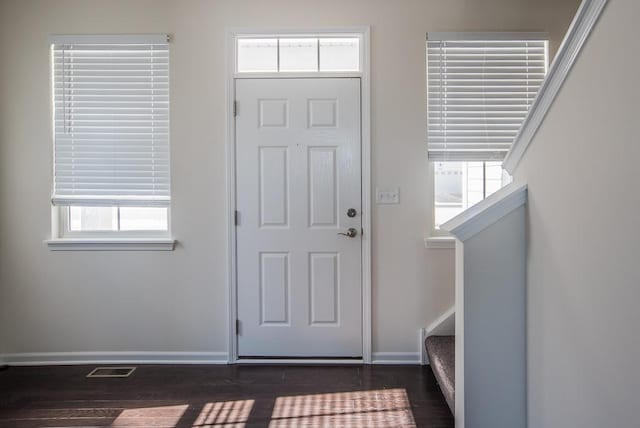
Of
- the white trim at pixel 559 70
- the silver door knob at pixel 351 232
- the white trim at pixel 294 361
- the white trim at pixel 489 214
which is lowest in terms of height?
the white trim at pixel 294 361

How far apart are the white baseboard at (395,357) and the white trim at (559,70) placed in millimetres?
1551

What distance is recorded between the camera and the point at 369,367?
282 cm

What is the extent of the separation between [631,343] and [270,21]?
105 inches

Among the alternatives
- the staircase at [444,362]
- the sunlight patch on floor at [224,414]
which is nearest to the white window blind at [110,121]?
the sunlight patch on floor at [224,414]

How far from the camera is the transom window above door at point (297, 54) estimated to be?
289 cm

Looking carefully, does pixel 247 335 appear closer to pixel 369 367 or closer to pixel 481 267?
pixel 369 367

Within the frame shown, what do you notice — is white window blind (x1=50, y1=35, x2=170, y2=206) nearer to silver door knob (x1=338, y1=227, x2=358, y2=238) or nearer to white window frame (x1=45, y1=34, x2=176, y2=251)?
white window frame (x1=45, y1=34, x2=176, y2=251)

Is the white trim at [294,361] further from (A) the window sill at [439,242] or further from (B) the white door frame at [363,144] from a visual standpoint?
(A) the window sill at [439,242]

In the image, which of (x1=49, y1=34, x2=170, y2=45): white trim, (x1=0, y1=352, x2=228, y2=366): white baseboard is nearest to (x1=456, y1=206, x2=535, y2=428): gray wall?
(x1=0, y1=352, x2=228, y2=366): white baseboard

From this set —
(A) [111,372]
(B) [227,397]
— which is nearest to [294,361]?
(B) [227,397]

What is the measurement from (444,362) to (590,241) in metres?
1.25

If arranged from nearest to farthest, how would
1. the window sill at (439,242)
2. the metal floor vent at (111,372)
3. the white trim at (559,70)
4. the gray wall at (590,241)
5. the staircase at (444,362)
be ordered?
the gray wall at (590,241) < the white trim at (559,70) < the staircase at (444,362) < the metal floor vent at (111,372) < the window sill at (439,242)

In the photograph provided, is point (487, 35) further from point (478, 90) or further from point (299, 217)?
point (299, 217)

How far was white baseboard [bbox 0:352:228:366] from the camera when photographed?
9.56 ft
